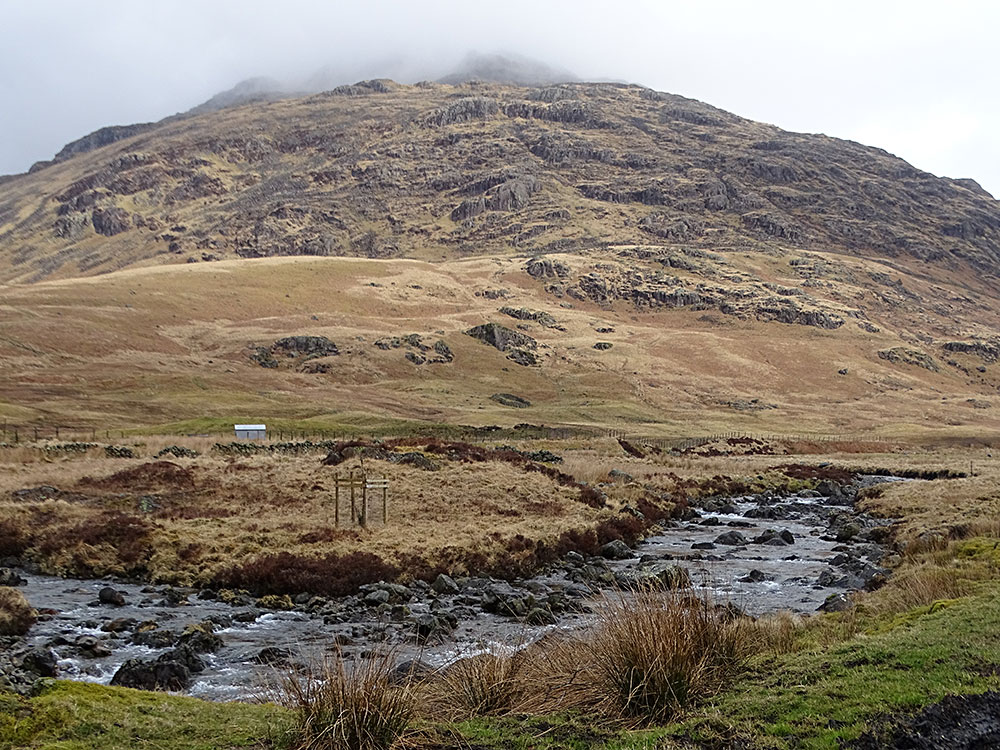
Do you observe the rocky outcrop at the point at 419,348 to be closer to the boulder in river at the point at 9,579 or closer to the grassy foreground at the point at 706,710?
the boulder in river at the point at 9,579

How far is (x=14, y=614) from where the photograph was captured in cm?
1780

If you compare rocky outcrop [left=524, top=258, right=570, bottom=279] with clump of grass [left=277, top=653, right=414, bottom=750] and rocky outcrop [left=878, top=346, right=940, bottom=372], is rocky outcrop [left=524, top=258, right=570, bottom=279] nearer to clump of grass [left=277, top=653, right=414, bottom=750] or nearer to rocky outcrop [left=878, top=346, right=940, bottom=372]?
rocky outcrop [left=878, top=346, right=940, bottom=372]

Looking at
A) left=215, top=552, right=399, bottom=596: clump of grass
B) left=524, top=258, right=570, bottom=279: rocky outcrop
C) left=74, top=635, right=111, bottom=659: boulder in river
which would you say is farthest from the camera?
left=524, top=258, right=570, bottom=279: rocky outcrop

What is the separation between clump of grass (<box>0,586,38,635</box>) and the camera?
17.4 meters

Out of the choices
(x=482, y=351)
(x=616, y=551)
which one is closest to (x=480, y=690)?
(x=616, y=551)

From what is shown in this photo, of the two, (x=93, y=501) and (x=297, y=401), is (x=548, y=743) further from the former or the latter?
(x=297, y=401)

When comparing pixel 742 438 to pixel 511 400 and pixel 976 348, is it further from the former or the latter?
pixel 976 348

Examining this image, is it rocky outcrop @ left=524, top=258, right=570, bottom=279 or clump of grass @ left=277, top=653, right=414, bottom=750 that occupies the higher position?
rocky outcrop @ left=524, top=258, right=570, bottom=279

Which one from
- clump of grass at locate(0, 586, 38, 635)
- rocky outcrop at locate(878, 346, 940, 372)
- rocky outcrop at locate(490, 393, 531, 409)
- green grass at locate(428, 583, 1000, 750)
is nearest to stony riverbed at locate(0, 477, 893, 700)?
clump of grass at locate(0, 586, 38, 635)

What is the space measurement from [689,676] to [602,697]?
105cm

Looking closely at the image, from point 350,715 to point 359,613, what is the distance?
1351 cm

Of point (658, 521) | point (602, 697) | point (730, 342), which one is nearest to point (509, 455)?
point (658, 521)

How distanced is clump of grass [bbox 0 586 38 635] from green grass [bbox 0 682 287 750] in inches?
386

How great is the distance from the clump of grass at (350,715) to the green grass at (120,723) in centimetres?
49
